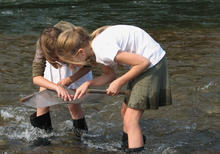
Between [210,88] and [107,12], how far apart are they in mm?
7241

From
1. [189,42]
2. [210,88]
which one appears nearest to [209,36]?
[189,42]

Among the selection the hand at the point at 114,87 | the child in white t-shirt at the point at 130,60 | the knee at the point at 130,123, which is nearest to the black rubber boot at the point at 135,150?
the child in white t-shirt at the point at 130,60

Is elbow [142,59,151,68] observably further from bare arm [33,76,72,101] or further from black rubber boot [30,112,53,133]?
black rubber boot [30,112,53,133]

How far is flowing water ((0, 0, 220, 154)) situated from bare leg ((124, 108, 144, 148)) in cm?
42

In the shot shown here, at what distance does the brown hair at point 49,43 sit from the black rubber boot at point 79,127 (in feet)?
3.15

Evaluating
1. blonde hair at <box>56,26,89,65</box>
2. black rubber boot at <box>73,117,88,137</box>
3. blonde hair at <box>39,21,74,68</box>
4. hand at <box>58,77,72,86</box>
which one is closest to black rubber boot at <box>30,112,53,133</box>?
black rubber boot at <box>73,117,88,137</box>

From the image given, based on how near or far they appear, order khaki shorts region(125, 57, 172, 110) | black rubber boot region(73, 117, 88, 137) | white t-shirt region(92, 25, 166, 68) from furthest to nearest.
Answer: black rubber boot region(73, 117, 88, 137) < khaki shorts region(125, 57, 172, 110) < white t-shirt region(92, 25, 166, 68)

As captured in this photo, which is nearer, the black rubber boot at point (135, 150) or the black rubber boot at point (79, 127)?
the black rubber boot at point (135, 150)

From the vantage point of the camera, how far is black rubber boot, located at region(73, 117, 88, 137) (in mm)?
4371

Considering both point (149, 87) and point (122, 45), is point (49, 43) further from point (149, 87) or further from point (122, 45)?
point (149, 87)

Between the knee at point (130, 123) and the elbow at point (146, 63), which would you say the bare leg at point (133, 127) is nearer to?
the knee at point (130, 123)

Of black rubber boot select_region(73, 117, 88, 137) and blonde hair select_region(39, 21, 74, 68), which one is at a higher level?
blonde hair select_region(39, 21, 74, 68)

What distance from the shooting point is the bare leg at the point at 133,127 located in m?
3.54

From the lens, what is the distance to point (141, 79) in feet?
11.4
